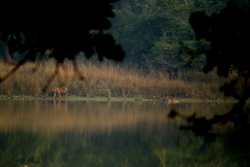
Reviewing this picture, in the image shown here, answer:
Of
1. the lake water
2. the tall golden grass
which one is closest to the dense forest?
the tall golden grass

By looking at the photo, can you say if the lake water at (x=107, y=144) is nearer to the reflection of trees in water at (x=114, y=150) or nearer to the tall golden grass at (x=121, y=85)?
the reflection of trees in water at (x=114, y=150)

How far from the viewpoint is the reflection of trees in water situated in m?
5.72

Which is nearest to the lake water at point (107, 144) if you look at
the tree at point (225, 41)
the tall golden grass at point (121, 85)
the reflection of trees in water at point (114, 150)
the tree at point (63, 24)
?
the reflection of trees in water at point (114, 150)

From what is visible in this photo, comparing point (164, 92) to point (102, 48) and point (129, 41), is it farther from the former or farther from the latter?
point (102, 48)

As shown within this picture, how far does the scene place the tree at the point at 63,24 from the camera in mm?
1940

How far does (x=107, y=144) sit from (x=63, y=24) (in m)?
5.17

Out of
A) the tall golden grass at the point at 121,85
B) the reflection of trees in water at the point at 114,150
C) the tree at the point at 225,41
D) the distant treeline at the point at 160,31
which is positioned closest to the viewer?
the tree at the point at 225,41

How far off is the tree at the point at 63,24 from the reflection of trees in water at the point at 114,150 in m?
3.72

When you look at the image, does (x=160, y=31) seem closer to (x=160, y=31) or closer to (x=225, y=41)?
(x=160, y=31)

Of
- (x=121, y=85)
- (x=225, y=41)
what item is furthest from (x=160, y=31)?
(x=225, y=41)

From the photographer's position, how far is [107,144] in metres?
6.88

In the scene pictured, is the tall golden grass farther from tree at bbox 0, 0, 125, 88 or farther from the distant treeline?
tree at bbox 0, 0, 125, 88

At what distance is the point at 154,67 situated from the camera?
78.7 ft

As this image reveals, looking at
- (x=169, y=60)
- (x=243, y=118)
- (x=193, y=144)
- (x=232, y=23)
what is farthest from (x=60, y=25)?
(x=169, y=60)
